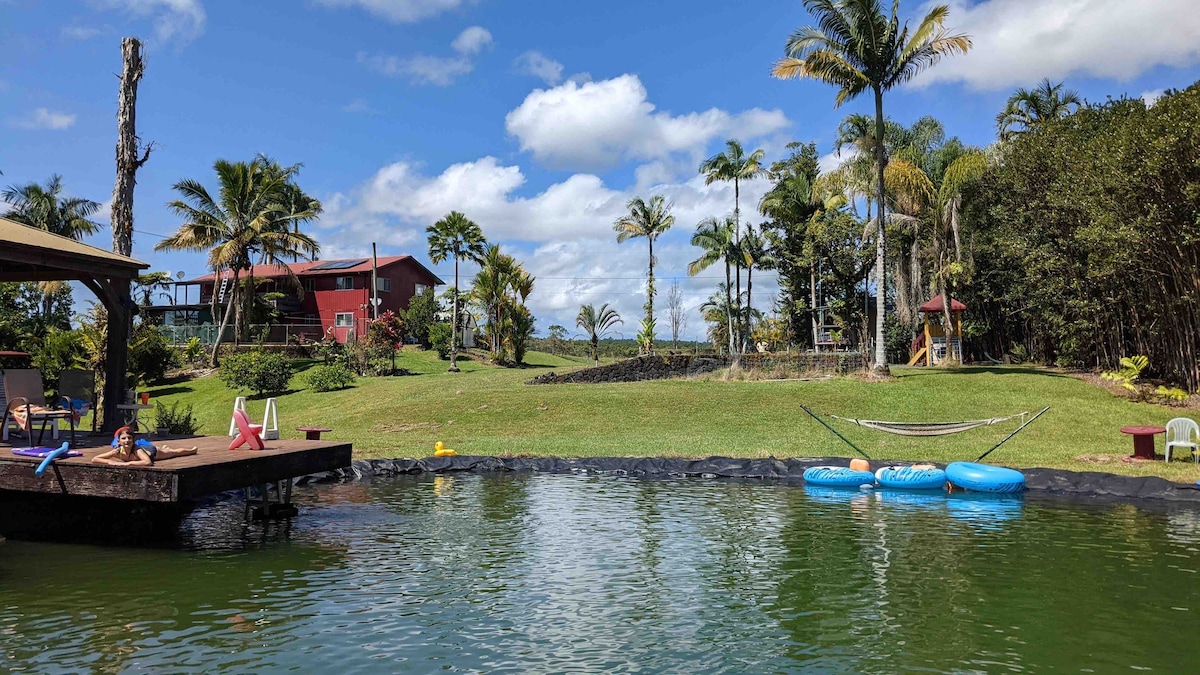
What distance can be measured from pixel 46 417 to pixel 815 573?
36.6ft

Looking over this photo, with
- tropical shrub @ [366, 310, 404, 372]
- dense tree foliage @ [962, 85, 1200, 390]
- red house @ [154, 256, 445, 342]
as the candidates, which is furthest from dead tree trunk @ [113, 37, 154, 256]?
red house @ [154, 256, 445, 342]

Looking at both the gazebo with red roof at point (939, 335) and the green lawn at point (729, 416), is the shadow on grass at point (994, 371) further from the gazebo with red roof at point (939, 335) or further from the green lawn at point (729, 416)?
the gazebo with red roof at point (939, 335)

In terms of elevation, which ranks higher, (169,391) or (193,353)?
(193,353)

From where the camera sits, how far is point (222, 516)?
12.1m

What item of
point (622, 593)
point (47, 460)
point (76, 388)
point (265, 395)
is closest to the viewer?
point (622, 593)

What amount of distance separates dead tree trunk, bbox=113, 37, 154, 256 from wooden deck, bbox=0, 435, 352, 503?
26.1 feet

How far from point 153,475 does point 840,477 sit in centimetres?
1177

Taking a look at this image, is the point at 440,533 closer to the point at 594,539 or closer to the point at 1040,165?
the point at 594,539

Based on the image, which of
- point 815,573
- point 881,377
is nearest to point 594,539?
point 815,573

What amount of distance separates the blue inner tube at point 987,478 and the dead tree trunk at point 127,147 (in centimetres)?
1804

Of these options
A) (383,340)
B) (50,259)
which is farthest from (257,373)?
(50,259)

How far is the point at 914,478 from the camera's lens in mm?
14891

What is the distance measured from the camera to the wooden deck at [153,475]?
29.0ft

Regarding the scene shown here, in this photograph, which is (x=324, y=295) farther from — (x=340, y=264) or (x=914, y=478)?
(x=914, y=478)
